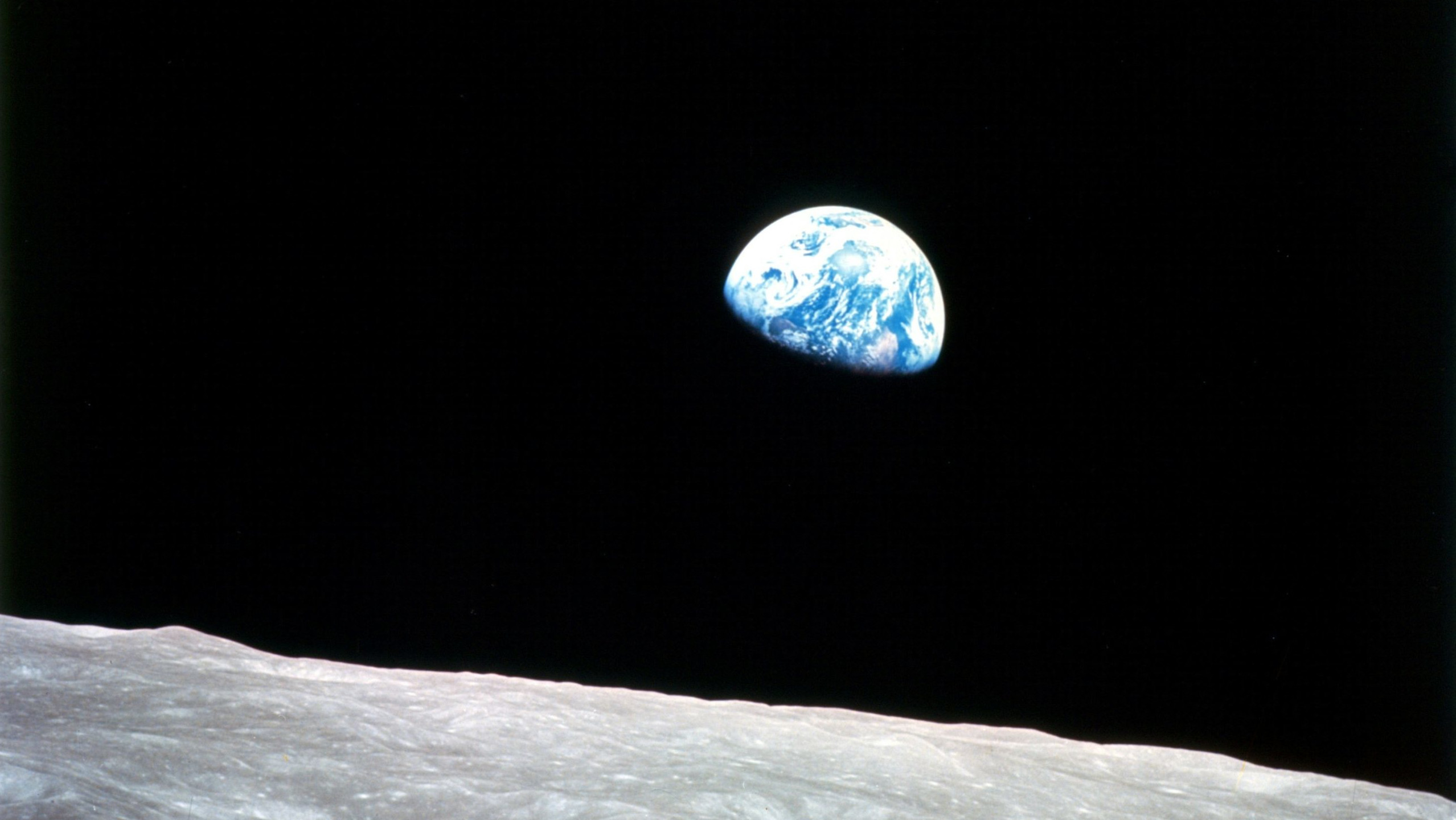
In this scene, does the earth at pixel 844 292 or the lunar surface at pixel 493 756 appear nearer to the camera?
the lunar surface at pixel 493 756

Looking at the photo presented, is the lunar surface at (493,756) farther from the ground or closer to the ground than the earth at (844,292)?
closer to the ground

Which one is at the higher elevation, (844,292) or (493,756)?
(844,292)

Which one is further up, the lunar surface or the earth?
the earth

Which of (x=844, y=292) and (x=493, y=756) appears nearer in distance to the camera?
(x=493, y=756)

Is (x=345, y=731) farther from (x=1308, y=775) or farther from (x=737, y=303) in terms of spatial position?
(x=1308, y=775)
